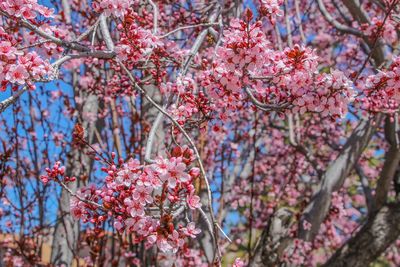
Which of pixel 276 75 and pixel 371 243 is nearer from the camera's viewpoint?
pixel 276 75

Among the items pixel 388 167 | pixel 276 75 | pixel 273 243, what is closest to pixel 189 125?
pixel 276 75

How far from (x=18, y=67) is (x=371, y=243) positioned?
3.89m

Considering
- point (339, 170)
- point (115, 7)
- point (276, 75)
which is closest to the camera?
point (115, 7)

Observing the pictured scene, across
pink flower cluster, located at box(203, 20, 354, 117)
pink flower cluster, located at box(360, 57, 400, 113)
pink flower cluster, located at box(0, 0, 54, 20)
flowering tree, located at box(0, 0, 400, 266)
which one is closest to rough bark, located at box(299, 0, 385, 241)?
flowering tree, located at box(0, 0, 400, 266)

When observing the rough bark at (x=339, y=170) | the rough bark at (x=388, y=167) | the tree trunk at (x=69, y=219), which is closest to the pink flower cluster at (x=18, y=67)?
the tree trunk at (x=69, y=219)

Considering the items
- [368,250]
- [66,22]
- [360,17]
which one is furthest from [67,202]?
[360,17]

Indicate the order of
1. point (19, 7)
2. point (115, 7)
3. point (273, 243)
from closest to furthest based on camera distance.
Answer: point (19, 7) < point (115, 7) < point (273, 243)

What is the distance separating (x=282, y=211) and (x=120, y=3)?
306 cm

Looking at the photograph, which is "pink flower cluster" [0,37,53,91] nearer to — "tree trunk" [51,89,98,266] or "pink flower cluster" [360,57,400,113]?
"pink flower cluster" [360,57,400,113]

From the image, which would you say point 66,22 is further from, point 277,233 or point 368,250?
point 368,250

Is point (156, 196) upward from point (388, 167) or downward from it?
downward

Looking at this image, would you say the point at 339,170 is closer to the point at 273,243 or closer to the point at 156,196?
the point at 273,243

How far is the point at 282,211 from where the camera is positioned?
4840 millimetres

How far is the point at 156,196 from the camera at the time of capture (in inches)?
80.0
